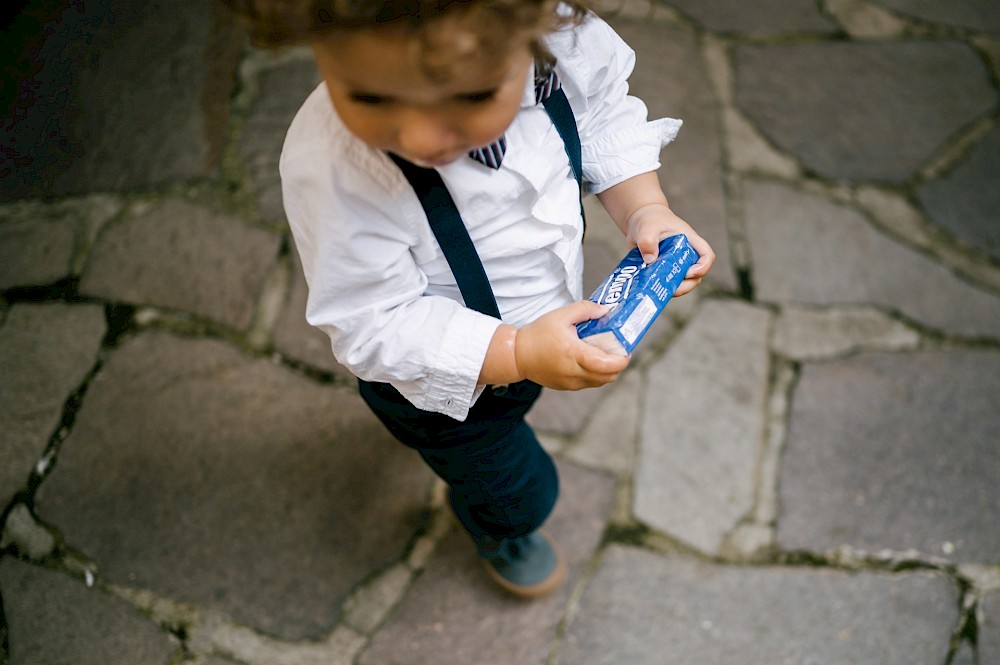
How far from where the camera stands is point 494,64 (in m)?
0.53

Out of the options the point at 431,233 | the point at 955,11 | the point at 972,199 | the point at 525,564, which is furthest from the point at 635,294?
the point at 955,11

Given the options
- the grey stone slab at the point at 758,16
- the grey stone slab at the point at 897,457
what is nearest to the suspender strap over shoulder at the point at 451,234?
the grey stone slab at the point at 897,457

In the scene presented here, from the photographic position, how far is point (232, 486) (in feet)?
4.01

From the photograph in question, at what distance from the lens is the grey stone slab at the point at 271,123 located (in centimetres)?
147

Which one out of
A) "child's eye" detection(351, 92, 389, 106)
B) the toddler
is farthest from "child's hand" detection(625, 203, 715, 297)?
"child's eye" detection(351, 92, 389, 106)

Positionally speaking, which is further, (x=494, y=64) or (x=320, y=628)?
(x=320, y=628)

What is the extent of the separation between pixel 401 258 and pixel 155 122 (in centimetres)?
114

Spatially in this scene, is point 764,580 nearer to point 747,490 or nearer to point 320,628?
point 747,490

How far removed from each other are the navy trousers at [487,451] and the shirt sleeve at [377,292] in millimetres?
121

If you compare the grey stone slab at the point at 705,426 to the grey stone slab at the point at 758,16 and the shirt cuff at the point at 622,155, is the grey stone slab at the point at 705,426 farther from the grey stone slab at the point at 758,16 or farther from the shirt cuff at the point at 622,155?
the grey stone slab at the point at 758,16

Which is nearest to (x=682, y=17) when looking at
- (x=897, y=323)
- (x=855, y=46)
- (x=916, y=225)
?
(x=855, y=46)

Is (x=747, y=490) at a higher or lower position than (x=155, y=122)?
lower

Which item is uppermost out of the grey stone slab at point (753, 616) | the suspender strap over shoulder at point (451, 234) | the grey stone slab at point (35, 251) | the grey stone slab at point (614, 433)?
the suspender strap over shoulder at point (451, 234)

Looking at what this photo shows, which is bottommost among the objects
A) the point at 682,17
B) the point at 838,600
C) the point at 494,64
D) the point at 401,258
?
the point at 838,600
